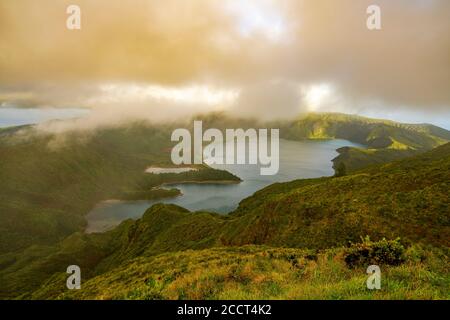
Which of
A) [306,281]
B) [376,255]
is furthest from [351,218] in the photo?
[306,281]

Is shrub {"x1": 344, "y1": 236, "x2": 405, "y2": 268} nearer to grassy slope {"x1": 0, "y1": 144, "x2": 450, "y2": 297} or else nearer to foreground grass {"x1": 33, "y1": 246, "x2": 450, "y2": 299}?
foreground grass {"x1": 33, "y1": 246, "x2": 450, "y2": 299}

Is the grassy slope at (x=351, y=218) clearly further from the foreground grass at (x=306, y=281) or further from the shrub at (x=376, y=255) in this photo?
the shrub at (x=376, y=255)

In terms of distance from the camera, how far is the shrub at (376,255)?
16.0m

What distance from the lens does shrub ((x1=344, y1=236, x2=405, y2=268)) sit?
52.4ft

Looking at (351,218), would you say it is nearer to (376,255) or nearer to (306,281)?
(376,255)

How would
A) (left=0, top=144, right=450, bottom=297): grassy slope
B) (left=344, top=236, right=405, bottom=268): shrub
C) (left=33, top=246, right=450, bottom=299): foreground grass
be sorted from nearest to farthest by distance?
(left=33, top=246, right=450, bottom=299): foreground grass
(left=344, top=236, right=405, bottom=268): shrub
(left=0, top=144, right=450, bottom=297): grassy slope

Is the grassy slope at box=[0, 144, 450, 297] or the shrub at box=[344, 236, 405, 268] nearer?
the shrub at box=[344, 236, 405, 268]

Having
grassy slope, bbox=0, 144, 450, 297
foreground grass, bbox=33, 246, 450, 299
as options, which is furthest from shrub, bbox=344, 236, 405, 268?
grassy slope, bbox=0, 144, 450, 297

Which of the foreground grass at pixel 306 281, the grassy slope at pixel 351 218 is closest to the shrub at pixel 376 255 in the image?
the foreground grass at pixel 306 281

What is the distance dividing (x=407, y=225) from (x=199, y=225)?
56.9 m
